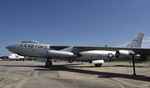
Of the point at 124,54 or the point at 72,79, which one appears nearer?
the point at 72,79

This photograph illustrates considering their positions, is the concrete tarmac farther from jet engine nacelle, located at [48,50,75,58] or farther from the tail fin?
the tail fin

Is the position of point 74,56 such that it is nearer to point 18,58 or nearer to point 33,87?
point 33,87

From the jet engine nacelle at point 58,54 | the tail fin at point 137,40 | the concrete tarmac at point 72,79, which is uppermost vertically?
the tail fin at point 137,40

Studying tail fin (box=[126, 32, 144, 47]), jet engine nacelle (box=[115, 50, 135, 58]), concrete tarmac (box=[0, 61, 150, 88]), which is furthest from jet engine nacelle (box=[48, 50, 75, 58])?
tail fin (box=[126, 32, 144, 47])

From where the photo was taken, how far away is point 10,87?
847 cm

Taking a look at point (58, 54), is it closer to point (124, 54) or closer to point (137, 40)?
point (124, 54)

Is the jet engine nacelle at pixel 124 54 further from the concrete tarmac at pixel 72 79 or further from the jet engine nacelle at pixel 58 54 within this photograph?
the jet engine nacelle at pixel 58 54

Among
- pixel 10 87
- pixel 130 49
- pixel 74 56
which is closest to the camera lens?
pixel 10 87

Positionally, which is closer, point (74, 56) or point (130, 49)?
point (130, 49)

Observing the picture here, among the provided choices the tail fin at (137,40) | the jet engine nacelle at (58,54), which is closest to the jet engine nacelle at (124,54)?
the jet engine nacelle at (58,54)

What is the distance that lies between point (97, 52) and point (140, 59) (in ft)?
43.6

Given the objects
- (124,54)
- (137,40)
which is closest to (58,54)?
(124,54)

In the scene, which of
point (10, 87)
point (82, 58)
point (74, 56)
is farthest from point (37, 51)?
point (10, 87)

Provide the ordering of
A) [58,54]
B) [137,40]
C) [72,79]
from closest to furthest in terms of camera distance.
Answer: [72,79]
[58,54]
[137,40]
